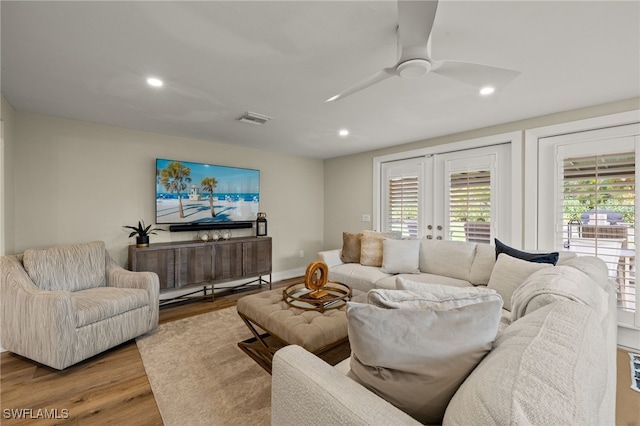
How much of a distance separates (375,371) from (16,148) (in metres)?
4.04

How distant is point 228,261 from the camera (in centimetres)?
391

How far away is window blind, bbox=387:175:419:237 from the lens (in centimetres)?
420

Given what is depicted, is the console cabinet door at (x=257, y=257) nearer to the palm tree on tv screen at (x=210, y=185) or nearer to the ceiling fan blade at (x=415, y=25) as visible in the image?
the palm tree on tv screen at (x=210, y=185)

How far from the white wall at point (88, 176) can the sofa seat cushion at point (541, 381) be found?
400cm


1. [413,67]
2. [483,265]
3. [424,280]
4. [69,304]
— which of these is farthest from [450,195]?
[69,304]

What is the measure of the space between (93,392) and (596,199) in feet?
15.2

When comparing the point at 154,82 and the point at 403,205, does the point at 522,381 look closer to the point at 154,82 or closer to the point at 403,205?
the point at 154,82

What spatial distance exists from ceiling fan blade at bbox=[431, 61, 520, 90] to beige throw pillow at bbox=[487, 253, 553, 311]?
4.58 ft

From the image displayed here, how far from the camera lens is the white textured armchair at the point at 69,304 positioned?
2049 millimetres

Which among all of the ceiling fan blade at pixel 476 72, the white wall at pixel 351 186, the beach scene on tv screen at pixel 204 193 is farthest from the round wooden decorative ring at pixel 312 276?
the white wall at pixel 351 186

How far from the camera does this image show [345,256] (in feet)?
12.8

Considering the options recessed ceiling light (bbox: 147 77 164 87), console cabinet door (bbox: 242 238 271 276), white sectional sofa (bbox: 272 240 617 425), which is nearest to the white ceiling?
recessed ceiling light (bbox: 147 77 164 87)

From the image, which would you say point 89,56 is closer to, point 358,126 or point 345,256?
point 358,126

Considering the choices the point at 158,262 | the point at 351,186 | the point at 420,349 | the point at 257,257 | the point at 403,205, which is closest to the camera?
the point at 420,349
